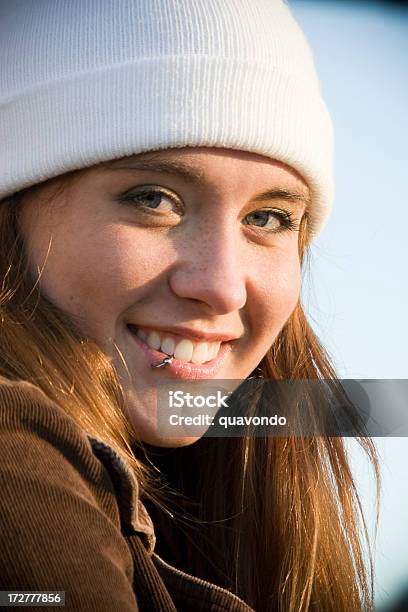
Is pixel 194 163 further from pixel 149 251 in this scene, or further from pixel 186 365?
pixel 186 365

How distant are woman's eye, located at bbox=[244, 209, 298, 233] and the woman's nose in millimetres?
130

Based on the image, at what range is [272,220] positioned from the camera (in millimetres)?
1957

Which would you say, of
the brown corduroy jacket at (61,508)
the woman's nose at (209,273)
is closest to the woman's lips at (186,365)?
the woman's nose at (209,273)

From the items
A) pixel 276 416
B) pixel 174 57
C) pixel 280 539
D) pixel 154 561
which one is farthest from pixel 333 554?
pixel 174 57

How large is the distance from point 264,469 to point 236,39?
100 centimetres

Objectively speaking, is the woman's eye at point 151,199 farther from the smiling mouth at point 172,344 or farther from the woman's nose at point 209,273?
the smiling mouth at point 172,344

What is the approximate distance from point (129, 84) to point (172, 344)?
52 cm

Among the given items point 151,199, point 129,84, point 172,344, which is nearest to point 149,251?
point 151,199

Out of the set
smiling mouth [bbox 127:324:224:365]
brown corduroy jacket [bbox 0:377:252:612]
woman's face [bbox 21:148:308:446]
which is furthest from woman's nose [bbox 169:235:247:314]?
brown corduroy jacket [bbox 0:377:252:612]

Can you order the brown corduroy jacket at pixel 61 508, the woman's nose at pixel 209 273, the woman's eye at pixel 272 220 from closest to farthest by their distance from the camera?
the brown corduroy jacket at pixel 61 508 < the woman's nose at pixel 209 273 < the woman's eye at pixel 272 220

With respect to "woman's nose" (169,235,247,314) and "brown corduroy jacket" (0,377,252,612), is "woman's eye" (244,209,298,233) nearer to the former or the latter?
"woman's nose" (169,235,247,314)

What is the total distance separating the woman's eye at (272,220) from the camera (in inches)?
74.5

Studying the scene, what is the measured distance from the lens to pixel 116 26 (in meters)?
1.79

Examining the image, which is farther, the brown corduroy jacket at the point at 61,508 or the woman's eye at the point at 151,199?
the woman's eye at the point at 151,199
